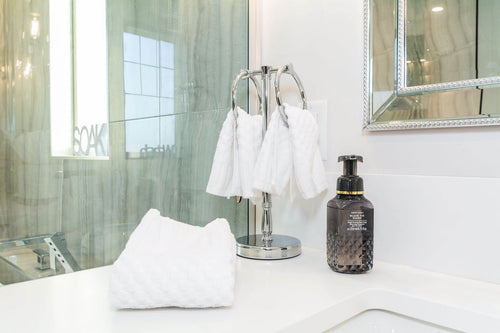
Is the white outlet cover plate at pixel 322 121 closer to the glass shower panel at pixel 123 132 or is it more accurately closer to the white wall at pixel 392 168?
the white wall at pixel 392 168

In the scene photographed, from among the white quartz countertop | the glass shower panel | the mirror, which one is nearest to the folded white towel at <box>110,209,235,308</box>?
the white quartz countertop

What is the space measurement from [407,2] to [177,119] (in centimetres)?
60

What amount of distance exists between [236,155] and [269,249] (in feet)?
0.79

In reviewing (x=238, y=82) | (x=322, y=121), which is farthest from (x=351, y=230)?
(x=238, y=82)

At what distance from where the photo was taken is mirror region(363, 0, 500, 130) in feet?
2.39

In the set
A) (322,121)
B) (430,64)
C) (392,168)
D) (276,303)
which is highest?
(430,64)

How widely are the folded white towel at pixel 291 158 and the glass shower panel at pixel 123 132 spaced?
0.73ft

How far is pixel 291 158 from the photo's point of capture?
0.88 m

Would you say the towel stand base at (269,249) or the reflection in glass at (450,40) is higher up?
the reflection in glass at (450,40)

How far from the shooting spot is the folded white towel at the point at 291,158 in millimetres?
859

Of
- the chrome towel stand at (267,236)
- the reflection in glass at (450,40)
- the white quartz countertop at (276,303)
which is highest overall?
the reflection in glass at (450,40)

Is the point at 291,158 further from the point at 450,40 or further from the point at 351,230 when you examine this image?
the point at 450,40

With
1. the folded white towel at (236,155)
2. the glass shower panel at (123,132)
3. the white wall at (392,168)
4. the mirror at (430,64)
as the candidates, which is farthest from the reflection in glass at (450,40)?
the glass shower panel at (123,132)

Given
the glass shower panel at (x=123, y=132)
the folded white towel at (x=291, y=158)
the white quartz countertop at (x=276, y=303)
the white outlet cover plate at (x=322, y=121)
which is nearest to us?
the white quartz countertop at (x=276, y=303)
